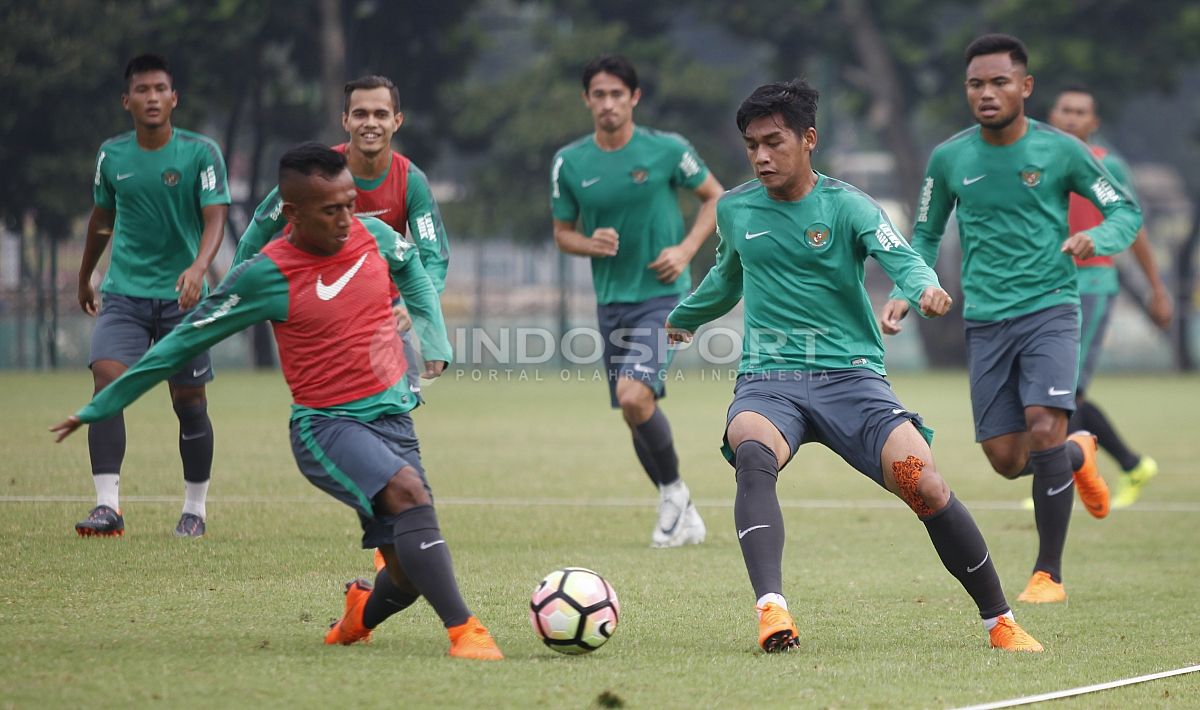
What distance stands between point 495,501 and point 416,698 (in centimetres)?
561

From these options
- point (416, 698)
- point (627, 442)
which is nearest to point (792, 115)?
point (416, 698)

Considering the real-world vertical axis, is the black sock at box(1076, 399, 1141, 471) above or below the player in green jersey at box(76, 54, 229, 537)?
below

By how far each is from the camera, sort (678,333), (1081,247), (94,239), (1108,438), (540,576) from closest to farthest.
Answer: (678,333)
(1081,247)
(540,576)
(94,239)
(1108,438)

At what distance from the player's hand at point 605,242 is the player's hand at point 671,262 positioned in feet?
0.79

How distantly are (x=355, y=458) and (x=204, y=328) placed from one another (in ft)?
2.17

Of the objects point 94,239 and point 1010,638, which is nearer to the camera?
point 1010,638

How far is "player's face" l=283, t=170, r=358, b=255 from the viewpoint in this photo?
17.4 feet

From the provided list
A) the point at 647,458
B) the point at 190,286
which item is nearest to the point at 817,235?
the point at 647,458

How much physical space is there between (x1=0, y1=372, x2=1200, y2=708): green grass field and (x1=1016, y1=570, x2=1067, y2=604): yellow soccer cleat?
0.09 metres

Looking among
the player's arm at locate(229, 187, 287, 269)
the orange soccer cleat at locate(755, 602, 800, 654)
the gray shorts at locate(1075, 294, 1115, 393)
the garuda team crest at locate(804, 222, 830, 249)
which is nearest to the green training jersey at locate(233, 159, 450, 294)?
the player's arm at locate(229, 187, 287, 269)

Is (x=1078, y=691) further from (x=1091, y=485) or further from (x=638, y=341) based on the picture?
(x=638, y=341)

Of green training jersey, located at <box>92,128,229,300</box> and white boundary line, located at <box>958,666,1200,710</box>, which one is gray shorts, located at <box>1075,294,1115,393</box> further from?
green training jersey, located at <box>92,128,229,300</box>

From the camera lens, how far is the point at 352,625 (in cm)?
552

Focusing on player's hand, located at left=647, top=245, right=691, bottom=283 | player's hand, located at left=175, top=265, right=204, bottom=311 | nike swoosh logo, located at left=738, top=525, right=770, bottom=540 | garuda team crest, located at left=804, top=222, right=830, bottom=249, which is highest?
garuda team crest, located at left=804, top=222, right=830, bottom=249
